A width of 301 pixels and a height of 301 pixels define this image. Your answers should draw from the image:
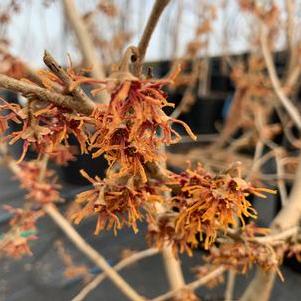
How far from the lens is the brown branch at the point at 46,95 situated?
0.27 meters

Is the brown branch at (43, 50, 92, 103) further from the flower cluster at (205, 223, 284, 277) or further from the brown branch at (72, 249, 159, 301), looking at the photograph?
the brown branch at (72, 249, 159, 301)

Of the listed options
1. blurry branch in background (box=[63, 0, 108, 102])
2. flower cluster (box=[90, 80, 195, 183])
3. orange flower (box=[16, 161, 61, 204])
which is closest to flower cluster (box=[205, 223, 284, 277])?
flower cluster (box=[90, 80, 195, 183])

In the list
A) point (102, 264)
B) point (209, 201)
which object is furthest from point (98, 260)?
point (209, 201)

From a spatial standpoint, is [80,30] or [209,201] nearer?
[209,201]

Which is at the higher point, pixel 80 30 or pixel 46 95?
pixel 80 30

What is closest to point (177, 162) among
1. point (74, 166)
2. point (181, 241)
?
point (74, 166)

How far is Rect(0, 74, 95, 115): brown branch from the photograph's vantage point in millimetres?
268

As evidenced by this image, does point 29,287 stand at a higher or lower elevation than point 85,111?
lower

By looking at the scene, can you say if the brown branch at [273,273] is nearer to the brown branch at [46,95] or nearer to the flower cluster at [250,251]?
the flower cluster at [250,251]

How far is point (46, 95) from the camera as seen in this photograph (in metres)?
0.27

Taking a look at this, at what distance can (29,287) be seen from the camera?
1.10 m

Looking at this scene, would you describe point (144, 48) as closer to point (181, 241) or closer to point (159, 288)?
point (181, 241)

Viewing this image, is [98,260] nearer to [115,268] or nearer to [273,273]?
→ [115,268]

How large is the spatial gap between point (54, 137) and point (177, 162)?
156 centimetres
